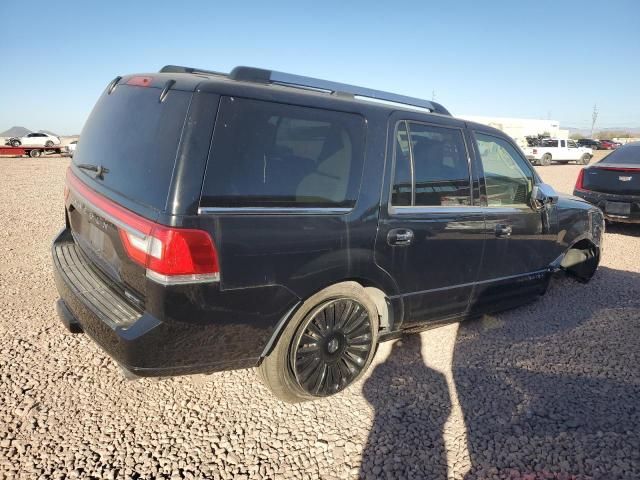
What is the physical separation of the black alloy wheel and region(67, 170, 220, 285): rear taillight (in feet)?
2.40

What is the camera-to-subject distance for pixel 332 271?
97.2 inches

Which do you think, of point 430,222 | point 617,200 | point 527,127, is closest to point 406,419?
point 430,222

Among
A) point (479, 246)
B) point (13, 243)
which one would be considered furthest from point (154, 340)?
point (13, 243)

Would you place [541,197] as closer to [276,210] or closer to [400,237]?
[400,237]

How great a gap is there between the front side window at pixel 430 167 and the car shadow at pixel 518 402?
46.9 inches

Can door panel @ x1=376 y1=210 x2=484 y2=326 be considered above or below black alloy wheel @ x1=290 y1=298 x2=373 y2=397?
above

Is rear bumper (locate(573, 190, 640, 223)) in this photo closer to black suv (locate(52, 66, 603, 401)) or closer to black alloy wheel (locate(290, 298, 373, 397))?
black suv (locate(52, 66, 603, 401))

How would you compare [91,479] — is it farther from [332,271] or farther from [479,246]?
[479,246]

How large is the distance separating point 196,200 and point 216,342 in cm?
73

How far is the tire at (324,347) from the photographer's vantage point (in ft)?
8.09

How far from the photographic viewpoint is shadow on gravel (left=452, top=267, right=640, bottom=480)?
226 centimetres

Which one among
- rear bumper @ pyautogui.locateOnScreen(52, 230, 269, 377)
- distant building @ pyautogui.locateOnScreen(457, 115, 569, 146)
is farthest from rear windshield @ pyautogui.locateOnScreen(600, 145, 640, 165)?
distant building @ pyautogui.locateOnScreen(457, 115, 569, 146)

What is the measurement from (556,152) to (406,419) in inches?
1199

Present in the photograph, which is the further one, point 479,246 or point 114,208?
point 479,246
